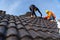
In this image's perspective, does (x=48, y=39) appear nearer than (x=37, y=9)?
Yes

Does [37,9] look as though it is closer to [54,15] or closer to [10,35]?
[54,15]

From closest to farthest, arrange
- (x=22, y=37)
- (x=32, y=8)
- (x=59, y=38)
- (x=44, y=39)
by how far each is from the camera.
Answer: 1. (x=22, y=37)
2. (x=44, y=39)
3. (x=59, y=38)
4. (x=32, y=8)

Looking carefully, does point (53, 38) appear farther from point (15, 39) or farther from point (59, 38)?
point (15, 39)

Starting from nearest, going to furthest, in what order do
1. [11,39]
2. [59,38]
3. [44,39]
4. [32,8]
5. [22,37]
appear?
[11,39]
[22,37]
[44,39]
[59,38]
[32,8]

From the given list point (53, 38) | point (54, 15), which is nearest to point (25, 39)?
point (53, 38)

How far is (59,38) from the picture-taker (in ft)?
11.6

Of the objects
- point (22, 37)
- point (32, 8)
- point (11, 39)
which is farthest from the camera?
point (32, 8)

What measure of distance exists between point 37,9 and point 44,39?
27.2 feet

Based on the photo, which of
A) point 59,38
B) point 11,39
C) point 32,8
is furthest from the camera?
point 32,8

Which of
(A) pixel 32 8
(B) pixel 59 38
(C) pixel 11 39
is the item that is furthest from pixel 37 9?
(C) pixel 11 39

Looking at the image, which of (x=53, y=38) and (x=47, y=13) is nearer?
(x=53, y=38)

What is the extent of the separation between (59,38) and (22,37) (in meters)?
0.88

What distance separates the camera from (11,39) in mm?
2807

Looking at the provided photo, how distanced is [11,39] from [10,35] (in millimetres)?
167
